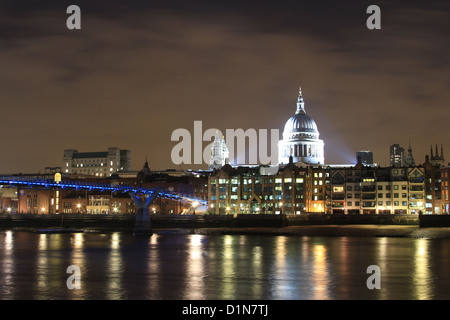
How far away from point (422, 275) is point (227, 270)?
471 inches

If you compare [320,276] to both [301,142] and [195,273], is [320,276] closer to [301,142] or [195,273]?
[195,273]

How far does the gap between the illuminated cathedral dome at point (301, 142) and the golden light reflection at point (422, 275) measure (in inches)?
4305

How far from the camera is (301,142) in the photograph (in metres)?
169

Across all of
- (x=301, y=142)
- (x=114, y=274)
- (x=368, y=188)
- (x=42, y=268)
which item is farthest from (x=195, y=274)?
(x=301, y=142)

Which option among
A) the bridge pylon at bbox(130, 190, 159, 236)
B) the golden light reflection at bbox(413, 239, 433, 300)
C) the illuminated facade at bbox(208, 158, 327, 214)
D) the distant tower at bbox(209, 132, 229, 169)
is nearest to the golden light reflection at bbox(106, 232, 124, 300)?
the golden light reflection at bbox(413, 239, 433, 300)

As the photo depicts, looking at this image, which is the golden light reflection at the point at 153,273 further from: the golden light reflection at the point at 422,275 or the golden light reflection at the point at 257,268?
the golden light reflection at the point at 422,275

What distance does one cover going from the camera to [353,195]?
114 meters

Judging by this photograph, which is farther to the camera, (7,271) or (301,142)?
(301,142)

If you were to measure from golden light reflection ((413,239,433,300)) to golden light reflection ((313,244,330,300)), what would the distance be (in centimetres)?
448

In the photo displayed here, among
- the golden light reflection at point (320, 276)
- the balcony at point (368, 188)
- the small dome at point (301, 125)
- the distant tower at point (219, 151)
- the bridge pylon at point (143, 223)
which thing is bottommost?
the golden light reflection at point (320, 276)

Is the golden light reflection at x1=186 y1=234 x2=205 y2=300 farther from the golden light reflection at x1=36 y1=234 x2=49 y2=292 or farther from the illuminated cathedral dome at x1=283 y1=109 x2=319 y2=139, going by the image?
the illuminated cathedral dome at x1=283 y1=109 x2=319 y2=139

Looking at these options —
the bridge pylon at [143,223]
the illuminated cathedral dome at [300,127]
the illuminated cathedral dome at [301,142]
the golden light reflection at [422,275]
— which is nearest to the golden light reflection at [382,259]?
the golden light reflection at [422,275]

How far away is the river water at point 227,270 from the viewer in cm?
3369
